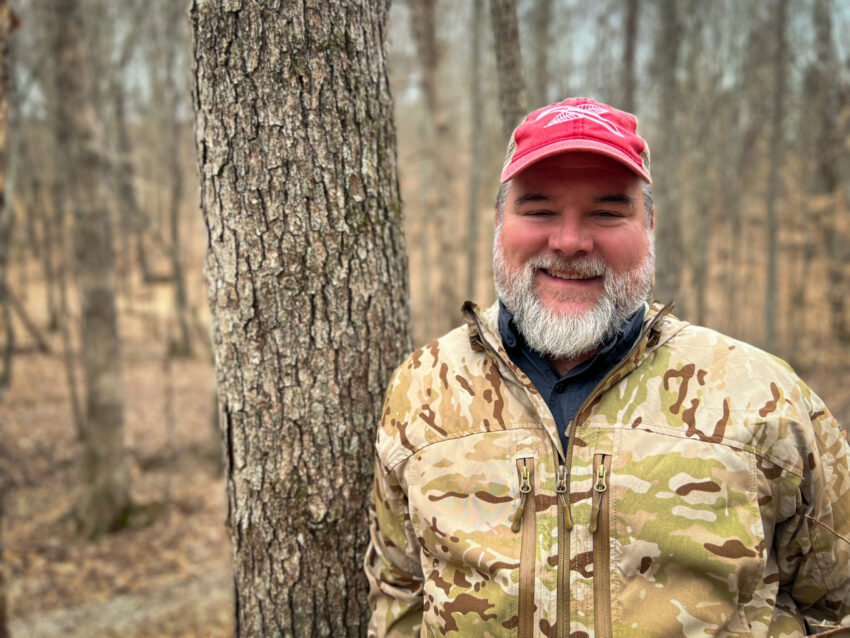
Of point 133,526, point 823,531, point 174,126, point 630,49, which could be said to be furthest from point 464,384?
point 174,126

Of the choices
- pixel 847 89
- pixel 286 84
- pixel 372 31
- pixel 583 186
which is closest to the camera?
pixel 583 186

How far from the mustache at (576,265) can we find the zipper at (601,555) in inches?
21.8

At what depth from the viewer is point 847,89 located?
12.0 m

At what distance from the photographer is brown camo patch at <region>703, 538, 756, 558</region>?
5.04ft

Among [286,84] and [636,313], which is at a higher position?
[286,84]

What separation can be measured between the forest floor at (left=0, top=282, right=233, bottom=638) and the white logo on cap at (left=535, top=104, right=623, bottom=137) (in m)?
5.41

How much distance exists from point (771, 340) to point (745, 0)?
9451 mm

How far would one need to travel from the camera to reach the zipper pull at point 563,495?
1584 millimetres

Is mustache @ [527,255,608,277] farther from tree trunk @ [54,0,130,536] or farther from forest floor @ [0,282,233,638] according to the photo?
tree trunk @ [54,0,130,536]

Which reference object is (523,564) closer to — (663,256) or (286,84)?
(286,84)

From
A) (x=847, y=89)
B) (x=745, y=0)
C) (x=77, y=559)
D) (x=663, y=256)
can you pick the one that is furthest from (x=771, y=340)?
(x=77, y=559)

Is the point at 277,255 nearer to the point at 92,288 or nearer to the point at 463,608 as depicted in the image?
the point at 463,608

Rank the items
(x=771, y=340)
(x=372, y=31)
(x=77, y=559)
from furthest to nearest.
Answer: (x=771, y=340)
(x=77, y=559)
(x=372, y=31)

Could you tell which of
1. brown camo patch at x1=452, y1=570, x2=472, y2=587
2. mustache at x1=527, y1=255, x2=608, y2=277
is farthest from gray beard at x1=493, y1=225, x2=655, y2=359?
brown camo patch at x1=452, y1=570, x2=472, y2=587
